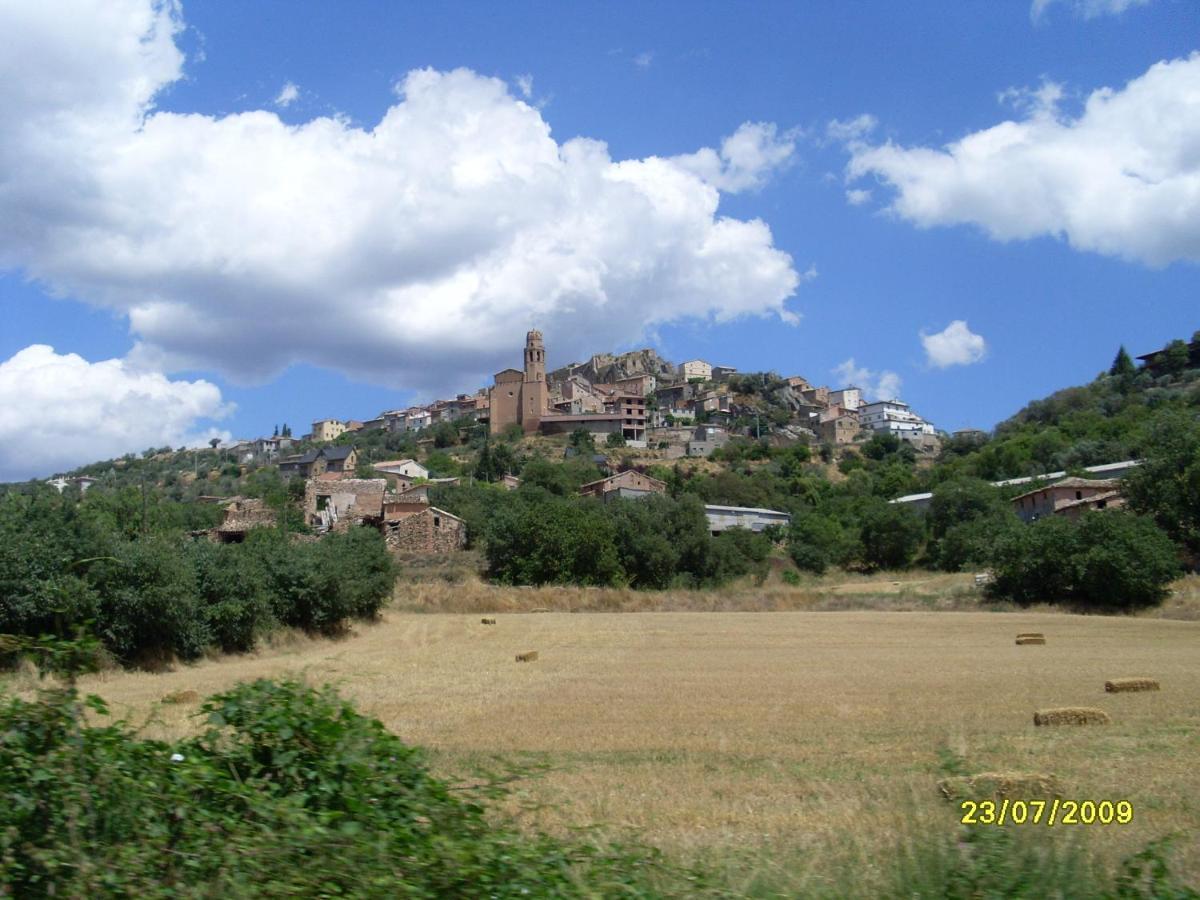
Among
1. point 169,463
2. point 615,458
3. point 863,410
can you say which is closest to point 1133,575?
point 615,458

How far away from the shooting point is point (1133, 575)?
47812 millimetres

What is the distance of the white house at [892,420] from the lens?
594ft

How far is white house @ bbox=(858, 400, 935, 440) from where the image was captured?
18120 cm

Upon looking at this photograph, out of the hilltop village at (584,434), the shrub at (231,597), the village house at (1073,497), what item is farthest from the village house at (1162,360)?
the shrub at (231,597)

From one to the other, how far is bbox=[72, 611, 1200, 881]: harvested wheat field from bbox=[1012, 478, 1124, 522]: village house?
112 feet

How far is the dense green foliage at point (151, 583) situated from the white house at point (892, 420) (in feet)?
502

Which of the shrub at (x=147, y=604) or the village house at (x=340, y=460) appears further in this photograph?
the village house at (x=340, y=460)

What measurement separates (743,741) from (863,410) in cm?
18928

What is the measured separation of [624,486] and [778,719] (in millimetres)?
78938

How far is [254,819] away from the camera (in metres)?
5.10

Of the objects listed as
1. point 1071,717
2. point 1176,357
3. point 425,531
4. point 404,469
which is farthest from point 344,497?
point 1176,357

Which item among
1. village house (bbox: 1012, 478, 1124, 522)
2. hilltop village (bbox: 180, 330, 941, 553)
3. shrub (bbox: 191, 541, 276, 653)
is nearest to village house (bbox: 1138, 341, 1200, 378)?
hilltop village (bbox: 180, 330, 941, 553)

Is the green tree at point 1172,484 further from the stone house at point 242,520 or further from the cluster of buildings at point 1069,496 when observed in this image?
the stone house at point 242,520

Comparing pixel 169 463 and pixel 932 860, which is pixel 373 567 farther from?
pixel 169 463
